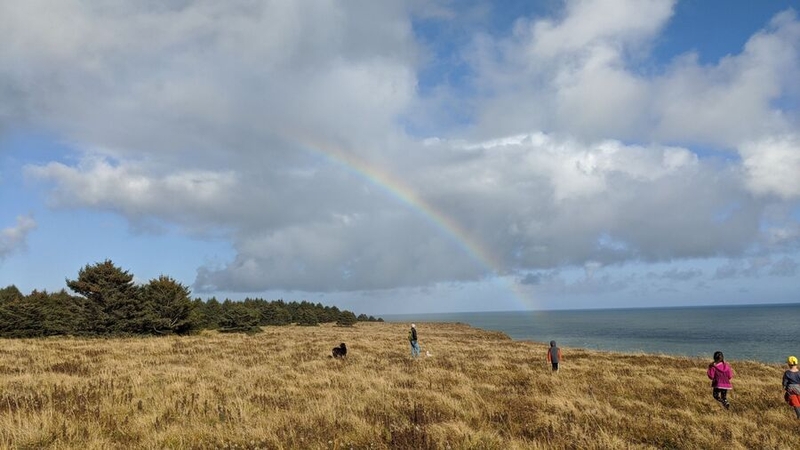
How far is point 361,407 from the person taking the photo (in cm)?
998

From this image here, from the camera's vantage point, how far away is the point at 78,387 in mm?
11531

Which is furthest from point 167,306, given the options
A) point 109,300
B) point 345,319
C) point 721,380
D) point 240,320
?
point 345,319

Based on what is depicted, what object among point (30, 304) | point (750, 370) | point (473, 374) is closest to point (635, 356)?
point (750, 370)

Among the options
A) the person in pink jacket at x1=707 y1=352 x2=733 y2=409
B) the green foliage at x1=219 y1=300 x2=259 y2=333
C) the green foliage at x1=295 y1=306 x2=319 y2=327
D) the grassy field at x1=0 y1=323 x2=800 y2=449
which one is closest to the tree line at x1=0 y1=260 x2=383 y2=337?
the green foliage at x1=219 y1=300 x2=259 y2=333

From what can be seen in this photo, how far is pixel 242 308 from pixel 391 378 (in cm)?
3433

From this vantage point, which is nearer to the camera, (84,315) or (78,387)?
(78,387)

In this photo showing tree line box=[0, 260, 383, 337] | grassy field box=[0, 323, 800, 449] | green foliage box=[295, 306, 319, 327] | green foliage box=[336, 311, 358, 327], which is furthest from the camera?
green foliage box=[336, 311, 358, 327]

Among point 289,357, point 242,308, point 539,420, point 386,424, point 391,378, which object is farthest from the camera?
point 242,308

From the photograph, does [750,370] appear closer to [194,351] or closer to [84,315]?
[194,351]

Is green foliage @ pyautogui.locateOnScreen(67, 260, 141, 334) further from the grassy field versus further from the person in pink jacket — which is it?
the person in pink jacket

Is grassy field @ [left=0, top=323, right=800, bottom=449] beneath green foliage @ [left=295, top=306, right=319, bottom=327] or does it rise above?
above

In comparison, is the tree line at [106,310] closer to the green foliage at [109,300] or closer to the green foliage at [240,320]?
the green foliage at [109,300]

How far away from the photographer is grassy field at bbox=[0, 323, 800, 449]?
7.61 meters

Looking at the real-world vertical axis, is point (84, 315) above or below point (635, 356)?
above
